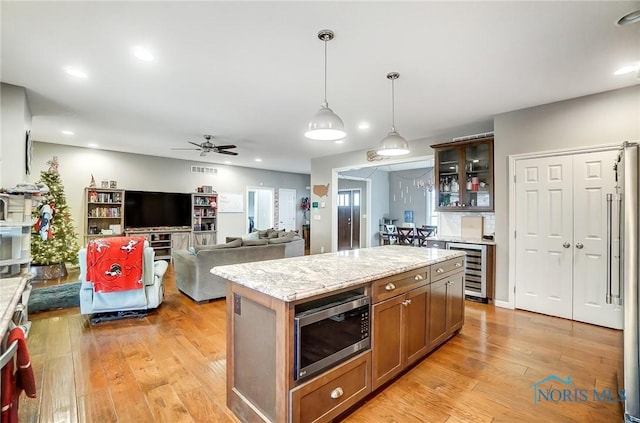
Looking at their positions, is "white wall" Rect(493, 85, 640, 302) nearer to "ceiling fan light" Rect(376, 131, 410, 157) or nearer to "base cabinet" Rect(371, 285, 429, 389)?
"ceiling fan light" Rect(376, 131, 410, 157)

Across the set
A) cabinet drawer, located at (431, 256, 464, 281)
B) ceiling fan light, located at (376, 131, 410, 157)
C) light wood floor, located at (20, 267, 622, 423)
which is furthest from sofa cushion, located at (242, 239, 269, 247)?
cabinet drawer, located at (431, 256, 464, 281)

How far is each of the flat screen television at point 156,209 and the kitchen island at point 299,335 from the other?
637cm

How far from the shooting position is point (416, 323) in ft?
7.92

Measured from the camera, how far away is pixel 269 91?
11.5 ft

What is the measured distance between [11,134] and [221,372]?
354 cm

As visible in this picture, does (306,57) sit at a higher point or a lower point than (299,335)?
higher

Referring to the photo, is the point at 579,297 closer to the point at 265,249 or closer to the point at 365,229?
the point at 265,249

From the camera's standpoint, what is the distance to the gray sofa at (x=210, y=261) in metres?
4.14

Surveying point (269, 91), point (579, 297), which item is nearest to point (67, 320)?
point (269, 91)

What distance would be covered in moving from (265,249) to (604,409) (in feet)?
13.3

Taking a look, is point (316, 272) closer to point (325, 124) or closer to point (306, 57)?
point (325, 124)

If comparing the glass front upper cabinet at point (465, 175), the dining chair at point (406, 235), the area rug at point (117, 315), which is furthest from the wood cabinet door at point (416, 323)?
the dining chair at point (406, 235)

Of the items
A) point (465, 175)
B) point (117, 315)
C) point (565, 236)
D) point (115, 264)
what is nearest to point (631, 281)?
point (565, 236)

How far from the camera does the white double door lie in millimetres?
3404
